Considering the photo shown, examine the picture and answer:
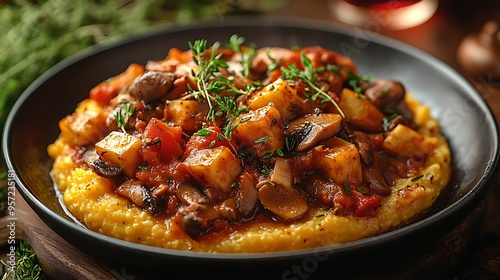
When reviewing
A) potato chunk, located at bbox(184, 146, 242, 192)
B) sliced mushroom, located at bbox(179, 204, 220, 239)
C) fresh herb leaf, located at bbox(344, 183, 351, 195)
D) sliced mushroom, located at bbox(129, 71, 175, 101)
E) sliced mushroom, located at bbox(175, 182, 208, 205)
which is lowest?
fresh herb leaf, located at bbox(344, 183, 351, 195)

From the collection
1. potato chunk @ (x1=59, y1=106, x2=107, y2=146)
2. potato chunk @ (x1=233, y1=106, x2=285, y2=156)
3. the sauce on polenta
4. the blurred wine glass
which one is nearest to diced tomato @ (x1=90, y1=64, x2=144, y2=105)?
the sauce on polenta

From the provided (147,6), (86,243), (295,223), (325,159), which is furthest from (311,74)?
(147,6)

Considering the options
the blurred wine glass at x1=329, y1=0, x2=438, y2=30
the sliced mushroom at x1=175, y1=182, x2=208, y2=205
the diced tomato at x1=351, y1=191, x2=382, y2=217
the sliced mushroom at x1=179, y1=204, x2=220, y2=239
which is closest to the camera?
the sliced mushroom at x1=179, y1=204, x2=220, y2=239

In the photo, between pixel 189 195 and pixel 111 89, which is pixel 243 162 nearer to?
pixel 189 195

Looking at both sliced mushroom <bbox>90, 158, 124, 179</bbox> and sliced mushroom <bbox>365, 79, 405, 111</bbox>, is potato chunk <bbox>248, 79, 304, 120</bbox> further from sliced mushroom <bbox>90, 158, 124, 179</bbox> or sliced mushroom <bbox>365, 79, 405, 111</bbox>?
sliced mushroom <bbox>90, 158, 124, 179</bbox>

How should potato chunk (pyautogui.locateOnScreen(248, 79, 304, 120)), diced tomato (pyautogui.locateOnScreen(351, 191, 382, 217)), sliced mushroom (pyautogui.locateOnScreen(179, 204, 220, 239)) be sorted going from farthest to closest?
potato chunk (pyautogui.locateOnScreen(248, 79, 304, 120)) < diced tomato (pyautogui.locateOnScreen(351, 191, 382, 217)) < sliced mushroom (pyautogui.locateOnScreen(179, 204, 220, 239))
